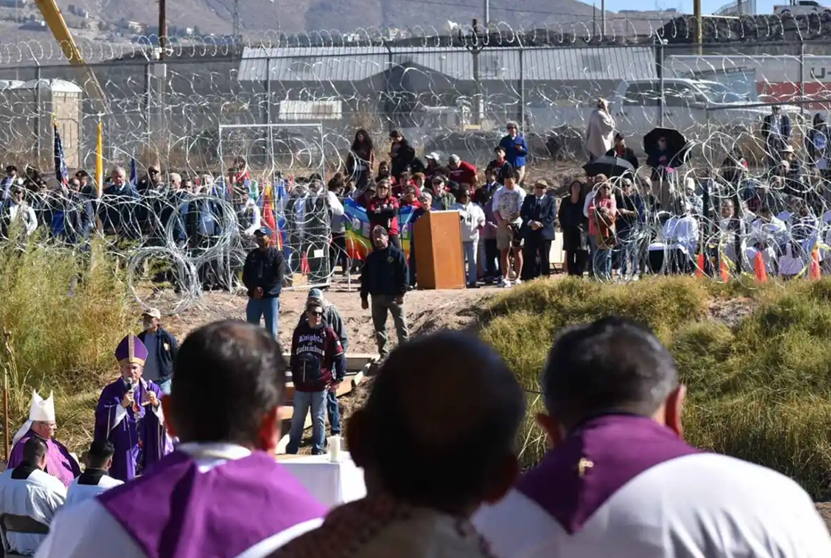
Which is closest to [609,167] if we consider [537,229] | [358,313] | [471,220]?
[537,229]

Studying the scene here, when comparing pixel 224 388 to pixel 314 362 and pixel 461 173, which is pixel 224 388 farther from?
pixel 461 173

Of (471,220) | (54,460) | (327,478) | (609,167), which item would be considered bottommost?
(54,460)

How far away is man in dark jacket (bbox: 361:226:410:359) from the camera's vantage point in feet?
46.6

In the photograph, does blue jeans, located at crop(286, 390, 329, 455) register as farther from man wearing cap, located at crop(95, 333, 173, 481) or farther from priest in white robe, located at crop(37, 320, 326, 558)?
priest in white robe, located at crop(37, 320, 326, 558)

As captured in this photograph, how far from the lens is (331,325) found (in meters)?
12.5

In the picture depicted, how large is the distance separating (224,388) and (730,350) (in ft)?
33.5

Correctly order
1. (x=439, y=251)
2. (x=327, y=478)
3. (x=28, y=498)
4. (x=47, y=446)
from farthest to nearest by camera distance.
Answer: (x=439, y=251) → (x=47, y=446) → (x=28, y=498) → (x=327, y=478)

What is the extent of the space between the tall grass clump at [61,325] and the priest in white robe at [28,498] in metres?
6.31

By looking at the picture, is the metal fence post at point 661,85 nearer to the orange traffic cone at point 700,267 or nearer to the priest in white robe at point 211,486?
the orange traffic cone at point 700,267

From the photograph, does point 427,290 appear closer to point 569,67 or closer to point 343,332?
point 343,332

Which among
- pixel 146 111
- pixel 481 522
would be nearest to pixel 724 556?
pixel 481 522

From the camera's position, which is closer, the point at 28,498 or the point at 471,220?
the point at 28,498

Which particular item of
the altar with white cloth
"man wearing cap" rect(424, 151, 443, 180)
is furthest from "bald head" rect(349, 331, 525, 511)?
"man wearing cap" rect(424, 151, 443, 180)

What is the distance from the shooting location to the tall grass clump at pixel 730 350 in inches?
429
